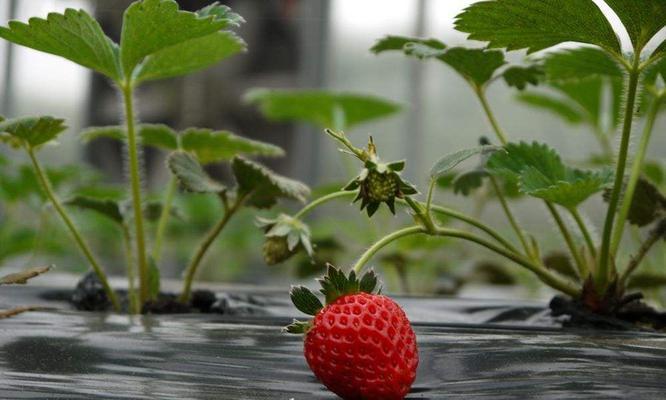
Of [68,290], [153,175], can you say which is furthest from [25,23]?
[153,175]

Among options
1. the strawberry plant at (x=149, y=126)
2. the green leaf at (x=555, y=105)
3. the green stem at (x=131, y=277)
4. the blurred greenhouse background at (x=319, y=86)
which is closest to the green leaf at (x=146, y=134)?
the strawberry plant at (x=149, y=126)

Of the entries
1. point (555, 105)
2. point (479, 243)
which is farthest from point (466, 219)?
point (555, 105)

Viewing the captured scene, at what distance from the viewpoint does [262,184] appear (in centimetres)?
79

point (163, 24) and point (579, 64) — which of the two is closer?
point (163, 24)

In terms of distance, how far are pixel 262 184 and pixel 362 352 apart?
30 centimetres

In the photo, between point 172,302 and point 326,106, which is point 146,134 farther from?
point 326,106

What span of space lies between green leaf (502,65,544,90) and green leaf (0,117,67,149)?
438 millimetres

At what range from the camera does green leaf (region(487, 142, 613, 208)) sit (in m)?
0.69

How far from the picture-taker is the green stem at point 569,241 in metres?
0.80

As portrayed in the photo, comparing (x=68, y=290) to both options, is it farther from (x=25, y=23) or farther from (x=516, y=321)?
(x=516, y=321)

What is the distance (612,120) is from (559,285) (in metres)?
0.81

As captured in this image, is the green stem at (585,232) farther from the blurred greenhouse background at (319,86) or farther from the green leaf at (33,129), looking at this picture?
the blurred greenhouse background at (319,86)

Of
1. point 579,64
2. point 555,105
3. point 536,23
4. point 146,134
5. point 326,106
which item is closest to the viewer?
point 536,23

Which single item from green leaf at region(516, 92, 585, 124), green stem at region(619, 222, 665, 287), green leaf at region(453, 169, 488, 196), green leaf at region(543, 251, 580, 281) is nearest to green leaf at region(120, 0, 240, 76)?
green leaf at region(453, 169, 488, 196)
